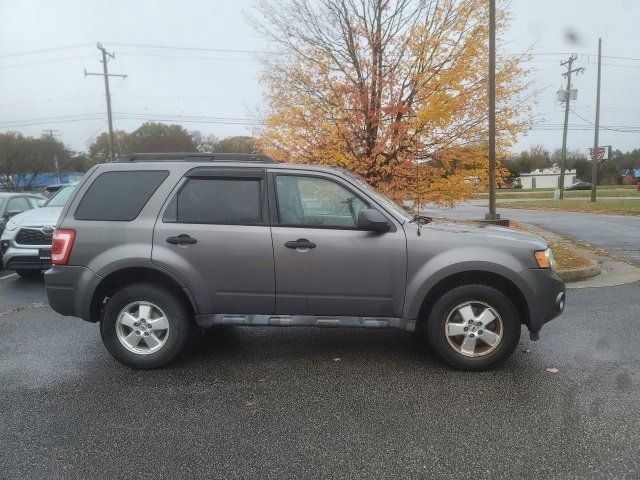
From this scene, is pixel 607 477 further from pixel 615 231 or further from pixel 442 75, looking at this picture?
pixel 615 231

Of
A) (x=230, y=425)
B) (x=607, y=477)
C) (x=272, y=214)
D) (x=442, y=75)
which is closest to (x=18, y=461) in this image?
(x=230, y=425)

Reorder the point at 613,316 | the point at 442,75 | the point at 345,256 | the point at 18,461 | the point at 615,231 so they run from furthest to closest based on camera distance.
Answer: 1. the point at 615,231
2. the point at 442,75
3. the point at 613,316
4. the point at 345,256
5. the point at 18,461

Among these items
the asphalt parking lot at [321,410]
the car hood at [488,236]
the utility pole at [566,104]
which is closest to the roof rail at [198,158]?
the car hood at [488,236]

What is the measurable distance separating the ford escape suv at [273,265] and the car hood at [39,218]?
459 cm

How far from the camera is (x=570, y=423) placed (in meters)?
3.10

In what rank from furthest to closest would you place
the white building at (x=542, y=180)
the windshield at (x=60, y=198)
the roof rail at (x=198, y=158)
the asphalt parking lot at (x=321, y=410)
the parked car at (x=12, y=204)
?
the white building at (x=542, y=180) < the parked car at (x=12, y=204) < the windshield at (x=60, y=198) < the roof rail at (x=198, y=158) < the asphalt parking lot at (x=321, y=410)

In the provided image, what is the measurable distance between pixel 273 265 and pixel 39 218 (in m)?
6.22

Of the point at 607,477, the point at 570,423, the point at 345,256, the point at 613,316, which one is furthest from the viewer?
the point at 613,316

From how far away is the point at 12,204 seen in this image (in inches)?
409

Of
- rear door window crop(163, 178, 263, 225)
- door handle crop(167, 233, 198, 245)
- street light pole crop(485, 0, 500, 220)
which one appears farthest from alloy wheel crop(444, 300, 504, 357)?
street light pole crop(485, 0, 500, 220)

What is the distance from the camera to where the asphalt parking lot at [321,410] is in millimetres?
2686

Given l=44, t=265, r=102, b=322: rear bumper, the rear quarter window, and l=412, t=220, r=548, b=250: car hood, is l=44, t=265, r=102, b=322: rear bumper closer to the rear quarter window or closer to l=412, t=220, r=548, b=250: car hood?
the rear quarter window

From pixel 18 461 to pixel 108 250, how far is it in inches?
70.2

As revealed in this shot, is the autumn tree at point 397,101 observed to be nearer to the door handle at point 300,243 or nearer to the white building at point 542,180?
the door handle at point 300,243
